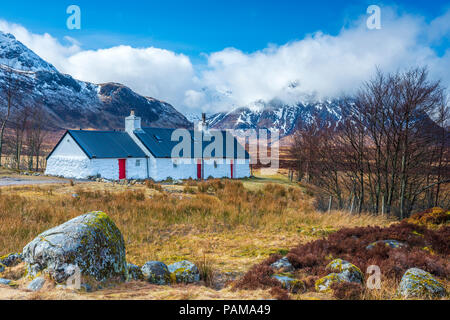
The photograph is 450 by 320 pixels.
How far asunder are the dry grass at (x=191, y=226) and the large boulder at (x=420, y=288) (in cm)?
197

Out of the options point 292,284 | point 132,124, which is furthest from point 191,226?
point 132,124

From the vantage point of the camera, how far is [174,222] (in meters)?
12.5

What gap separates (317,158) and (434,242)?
17168mm

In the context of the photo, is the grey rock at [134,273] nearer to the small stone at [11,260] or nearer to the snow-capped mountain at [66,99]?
the small stone at [11,260]

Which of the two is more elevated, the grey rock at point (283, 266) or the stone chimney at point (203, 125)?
the stone chimney at point (203, 125)

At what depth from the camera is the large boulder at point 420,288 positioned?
15.0 ft

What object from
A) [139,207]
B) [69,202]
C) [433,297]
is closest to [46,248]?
[433,297]

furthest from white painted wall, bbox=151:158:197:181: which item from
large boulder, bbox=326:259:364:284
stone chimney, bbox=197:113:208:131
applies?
large boulder, bbox=326:259:364:284

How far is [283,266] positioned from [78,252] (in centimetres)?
379

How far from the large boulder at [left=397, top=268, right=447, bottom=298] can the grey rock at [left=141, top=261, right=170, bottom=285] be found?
3624 mm

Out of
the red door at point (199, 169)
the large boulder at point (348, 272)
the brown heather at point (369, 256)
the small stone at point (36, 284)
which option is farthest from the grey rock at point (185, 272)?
the red door at point (199, 169)

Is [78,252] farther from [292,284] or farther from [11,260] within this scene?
[292,284]

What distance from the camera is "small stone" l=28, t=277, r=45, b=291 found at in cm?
459
